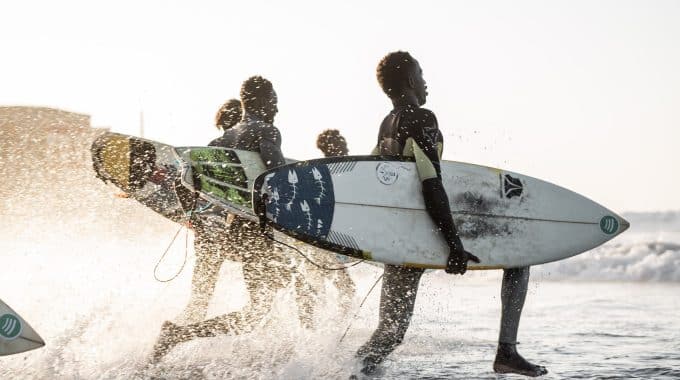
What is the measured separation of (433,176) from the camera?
16.4ft

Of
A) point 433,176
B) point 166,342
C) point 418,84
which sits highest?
point 418,84

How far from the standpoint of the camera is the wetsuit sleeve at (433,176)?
4918mm

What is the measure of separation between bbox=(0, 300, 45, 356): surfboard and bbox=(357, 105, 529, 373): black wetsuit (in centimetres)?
181

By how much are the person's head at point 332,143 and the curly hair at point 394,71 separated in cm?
265

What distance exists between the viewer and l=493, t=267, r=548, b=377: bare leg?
503 cm

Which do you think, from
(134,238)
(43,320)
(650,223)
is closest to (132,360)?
(43,320)

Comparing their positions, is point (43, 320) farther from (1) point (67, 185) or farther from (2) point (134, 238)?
(1) point (67, 185)

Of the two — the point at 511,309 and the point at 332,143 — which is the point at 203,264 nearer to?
the point at 511,309

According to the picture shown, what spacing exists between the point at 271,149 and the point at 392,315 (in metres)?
1.80

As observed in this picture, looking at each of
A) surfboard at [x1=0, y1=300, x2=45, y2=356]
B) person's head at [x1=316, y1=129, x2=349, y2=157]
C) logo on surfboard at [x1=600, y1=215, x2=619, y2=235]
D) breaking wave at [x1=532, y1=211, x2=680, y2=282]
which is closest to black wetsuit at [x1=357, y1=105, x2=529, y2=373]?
logo on surfboard at [x1=600, y1=215, x2=619, y2=235]

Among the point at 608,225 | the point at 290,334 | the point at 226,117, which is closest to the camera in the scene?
the point at 608,225

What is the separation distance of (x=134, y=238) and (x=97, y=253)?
1283 millimetres

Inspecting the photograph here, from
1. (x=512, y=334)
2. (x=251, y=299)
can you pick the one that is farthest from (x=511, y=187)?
(x=251, y=299)

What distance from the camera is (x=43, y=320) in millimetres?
6602
